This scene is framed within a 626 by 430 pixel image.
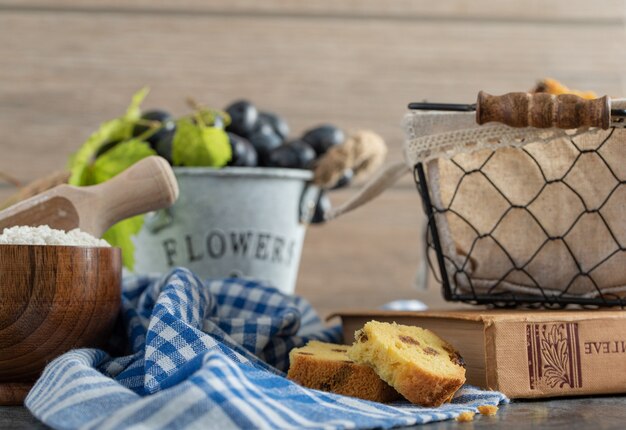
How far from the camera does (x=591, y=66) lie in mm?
1510

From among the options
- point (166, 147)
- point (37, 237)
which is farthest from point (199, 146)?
point (37, 237)

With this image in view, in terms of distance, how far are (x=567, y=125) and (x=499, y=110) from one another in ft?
0.16

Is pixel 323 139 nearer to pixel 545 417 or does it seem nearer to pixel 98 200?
pixel 98 200

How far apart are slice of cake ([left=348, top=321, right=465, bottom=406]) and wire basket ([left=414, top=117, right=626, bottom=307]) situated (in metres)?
0.13

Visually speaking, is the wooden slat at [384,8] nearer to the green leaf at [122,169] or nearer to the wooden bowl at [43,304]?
the green leaf at [122,169]

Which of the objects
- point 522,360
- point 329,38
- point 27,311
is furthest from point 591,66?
point 27,311

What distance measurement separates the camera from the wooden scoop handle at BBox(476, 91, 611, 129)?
556 mm

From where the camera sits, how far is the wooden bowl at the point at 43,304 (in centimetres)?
52

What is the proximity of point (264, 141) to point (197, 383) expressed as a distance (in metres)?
0.53

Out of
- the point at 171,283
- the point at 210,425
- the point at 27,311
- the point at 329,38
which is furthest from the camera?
the point at 329,38

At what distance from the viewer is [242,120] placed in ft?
3.01

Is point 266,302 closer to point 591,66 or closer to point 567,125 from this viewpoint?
point 567,125

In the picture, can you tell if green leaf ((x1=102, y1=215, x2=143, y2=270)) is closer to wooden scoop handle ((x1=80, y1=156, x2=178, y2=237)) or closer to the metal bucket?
the metal bucket

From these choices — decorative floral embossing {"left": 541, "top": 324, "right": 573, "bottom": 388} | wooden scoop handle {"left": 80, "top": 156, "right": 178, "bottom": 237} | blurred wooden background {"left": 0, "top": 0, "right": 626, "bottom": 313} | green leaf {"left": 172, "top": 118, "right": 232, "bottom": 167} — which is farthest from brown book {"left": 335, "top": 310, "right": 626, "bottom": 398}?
blurred wooden background {"left": 0, "top": 0, "right": 626, "bottom": 313}
